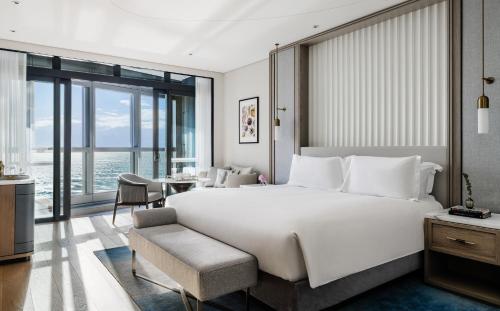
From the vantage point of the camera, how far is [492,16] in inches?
112

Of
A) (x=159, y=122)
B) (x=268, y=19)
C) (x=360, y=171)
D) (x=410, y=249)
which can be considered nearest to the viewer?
(x=410, y=249)

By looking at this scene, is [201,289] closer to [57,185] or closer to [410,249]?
[410,249]

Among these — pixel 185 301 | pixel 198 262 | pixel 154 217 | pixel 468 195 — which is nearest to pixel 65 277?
pixel 154 217

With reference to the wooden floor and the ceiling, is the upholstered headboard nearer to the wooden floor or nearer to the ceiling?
the ceiling

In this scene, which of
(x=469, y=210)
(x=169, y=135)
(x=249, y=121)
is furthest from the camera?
(x=169, y=135)

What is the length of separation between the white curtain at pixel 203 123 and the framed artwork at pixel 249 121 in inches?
30.9

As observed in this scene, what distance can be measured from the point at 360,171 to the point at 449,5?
1749mm

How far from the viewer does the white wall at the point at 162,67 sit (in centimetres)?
488

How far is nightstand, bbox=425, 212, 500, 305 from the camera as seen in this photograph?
8.09ft

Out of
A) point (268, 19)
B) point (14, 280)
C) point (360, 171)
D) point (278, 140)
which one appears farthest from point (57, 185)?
point (360, 171)

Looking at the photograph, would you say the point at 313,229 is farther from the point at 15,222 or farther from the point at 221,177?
the point at 221,177

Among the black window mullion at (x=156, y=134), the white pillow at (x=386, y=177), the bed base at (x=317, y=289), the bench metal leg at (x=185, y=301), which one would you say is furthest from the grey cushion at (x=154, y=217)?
the black window mullion at (x=156, y=134)

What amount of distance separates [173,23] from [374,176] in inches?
116

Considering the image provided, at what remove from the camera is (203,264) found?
2.01 metres
